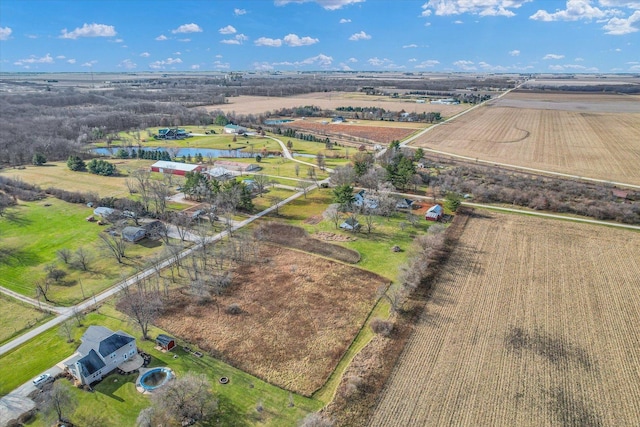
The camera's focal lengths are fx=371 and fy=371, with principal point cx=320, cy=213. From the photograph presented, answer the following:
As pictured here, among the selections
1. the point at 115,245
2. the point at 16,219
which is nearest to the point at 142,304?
the point at 115,245

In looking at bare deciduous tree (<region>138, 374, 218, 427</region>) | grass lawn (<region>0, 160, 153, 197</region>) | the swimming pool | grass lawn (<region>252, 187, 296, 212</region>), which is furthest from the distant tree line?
grass lawn (<region>0, 160, 153, 197</region>)

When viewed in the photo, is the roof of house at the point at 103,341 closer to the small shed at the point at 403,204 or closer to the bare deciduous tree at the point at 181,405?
the bare deciduous tree at the point at 181,405

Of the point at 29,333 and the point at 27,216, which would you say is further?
the point at 27,216

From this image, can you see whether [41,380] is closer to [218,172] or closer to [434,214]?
[434,214]

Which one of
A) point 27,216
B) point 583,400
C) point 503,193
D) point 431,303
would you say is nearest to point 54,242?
point 27,216

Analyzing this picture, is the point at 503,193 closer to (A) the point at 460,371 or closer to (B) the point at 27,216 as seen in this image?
(A) the point at 460,371

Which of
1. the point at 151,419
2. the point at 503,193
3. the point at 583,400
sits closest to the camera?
the point at 151,419
